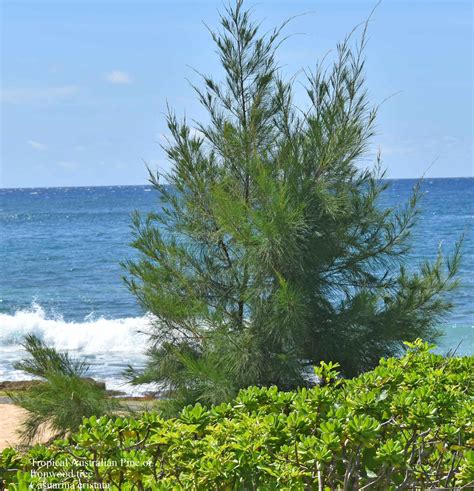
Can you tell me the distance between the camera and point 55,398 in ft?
20.1

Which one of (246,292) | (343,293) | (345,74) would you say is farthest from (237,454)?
(345,74)

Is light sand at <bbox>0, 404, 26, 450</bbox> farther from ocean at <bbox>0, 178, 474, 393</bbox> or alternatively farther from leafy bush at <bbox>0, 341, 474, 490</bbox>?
leafy bush at <bbox>0, 341, 474, 490</bbox>

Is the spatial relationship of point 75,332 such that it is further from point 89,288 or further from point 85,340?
point 89,288

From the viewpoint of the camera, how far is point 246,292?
6383 millimetres

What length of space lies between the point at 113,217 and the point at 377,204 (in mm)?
51309

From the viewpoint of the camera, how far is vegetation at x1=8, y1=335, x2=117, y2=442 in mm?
6109

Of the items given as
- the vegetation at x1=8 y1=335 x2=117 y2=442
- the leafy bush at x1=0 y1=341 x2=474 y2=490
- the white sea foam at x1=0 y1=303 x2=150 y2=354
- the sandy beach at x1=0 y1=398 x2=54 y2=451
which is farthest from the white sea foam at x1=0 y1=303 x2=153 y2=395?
the leafy bush at x1=0 y1=341 x2=474 y2=490

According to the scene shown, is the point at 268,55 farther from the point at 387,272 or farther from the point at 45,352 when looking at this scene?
the point at 45,352

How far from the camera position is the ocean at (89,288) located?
15.5 m

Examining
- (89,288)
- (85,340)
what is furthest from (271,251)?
(89,288)

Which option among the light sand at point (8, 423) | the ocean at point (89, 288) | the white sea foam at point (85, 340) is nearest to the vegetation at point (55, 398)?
the ocean at point (89, 288)

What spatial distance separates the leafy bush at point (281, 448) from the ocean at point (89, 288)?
369 cm

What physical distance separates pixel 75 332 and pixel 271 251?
13998 mm

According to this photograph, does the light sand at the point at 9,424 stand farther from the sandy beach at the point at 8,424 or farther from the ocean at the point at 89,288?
the ocean at the point at 89,288
